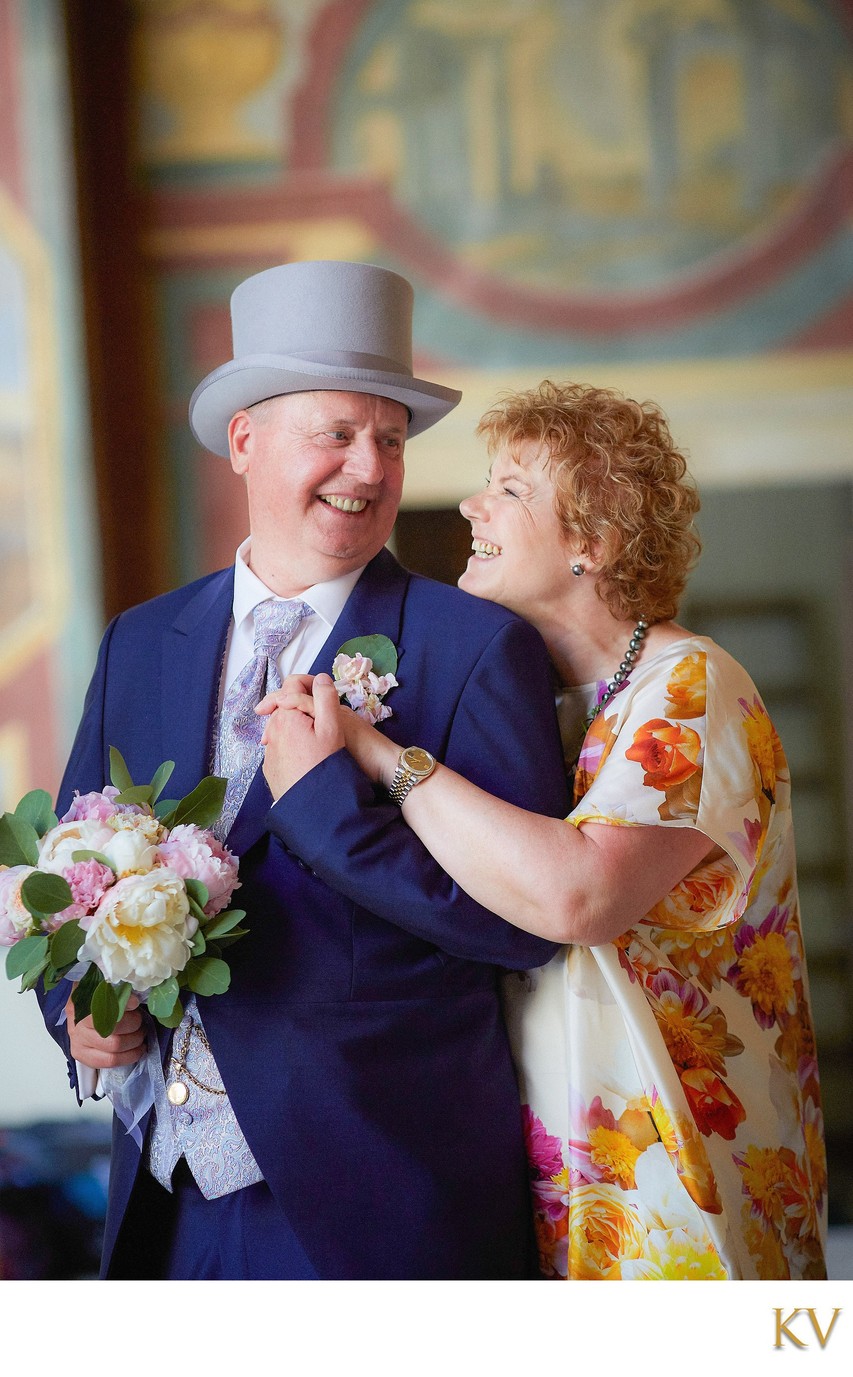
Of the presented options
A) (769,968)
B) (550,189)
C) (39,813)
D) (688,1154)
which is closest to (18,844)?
(39,813)

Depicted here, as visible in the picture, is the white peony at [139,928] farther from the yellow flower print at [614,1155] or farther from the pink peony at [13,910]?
the yellow flower print at [614,1155]

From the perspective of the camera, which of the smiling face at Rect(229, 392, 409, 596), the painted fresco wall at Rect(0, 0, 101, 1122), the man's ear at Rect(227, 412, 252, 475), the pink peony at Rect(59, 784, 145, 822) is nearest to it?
the pink peony at Rect(59, 784, 145, 822)

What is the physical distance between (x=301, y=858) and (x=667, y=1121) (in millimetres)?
616

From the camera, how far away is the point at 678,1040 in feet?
5.97

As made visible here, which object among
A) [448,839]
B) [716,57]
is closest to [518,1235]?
[448,839]

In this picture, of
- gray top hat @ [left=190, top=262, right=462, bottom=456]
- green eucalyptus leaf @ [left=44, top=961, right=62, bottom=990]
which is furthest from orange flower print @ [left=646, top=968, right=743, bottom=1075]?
gray top hat @ [left=190, top=262, right=462, bottom=456]

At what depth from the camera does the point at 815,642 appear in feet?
14.8

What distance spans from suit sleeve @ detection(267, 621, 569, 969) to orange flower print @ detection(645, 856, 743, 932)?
0.20m

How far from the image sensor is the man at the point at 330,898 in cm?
166

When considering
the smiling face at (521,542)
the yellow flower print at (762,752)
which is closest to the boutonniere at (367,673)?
the smiling face at (521,542)

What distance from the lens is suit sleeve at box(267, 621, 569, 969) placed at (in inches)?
63.4

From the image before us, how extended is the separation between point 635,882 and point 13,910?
2.58 ft

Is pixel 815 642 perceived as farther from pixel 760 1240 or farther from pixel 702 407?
pixel 760 1240

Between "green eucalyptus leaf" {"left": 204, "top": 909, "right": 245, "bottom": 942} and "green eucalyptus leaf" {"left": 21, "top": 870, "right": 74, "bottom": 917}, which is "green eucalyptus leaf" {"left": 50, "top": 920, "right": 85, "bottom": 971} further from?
"green eucalyptus leaf" {"left": 204, "top": 909, "right": 245, "bottom": 942}
